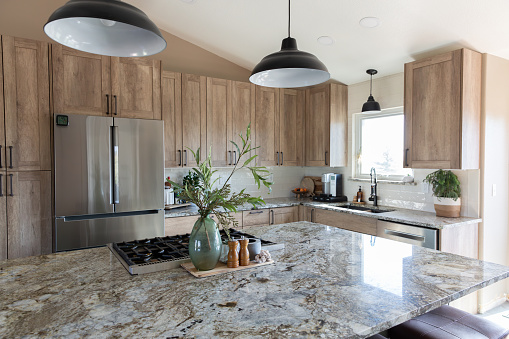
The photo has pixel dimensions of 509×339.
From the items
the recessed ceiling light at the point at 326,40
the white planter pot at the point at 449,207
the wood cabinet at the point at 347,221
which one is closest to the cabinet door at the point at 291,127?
the wood cabinet at the point at 347,221

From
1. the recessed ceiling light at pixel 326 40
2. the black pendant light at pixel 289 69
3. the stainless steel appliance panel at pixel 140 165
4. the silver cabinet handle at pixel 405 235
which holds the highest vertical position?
the recessed ceiling light at pixel 326 40

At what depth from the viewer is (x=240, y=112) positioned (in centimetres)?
425

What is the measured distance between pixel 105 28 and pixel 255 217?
2.84 m

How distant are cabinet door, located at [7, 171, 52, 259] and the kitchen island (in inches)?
49.6

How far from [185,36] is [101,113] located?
1601 mm

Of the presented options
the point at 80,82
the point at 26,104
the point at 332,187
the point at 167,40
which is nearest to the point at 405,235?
the point at 332,187

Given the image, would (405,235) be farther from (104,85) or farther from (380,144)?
(104,85)

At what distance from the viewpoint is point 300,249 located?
1.98 meters

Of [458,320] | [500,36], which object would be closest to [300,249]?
[458,320]

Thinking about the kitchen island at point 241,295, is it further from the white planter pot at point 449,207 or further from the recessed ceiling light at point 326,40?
the recessed ceiling light at point 326,40

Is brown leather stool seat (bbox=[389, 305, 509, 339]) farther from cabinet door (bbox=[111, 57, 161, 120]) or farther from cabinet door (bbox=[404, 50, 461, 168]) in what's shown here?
cabinet door (bbox=[111, 57, 161, 120])

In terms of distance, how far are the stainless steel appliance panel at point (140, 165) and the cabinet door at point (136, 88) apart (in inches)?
6.4

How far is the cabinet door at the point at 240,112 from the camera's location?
419 cm

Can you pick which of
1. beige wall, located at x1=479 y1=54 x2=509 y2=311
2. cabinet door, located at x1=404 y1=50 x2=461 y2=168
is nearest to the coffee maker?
cabinet door, located at x1=404 y1=50 x2=461 y2=168
